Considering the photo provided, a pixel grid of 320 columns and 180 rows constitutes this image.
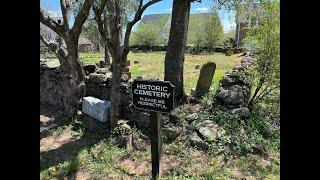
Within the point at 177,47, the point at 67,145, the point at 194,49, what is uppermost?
the point at 194,49

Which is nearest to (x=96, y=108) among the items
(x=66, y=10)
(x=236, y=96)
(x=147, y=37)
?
(x=66, y=10)

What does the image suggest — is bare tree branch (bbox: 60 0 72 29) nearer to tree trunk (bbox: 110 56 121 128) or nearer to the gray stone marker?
tree trunk (bbox: 110 56 121 128)

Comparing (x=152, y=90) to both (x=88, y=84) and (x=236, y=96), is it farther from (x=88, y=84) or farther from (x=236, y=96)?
(x=88, y=84)

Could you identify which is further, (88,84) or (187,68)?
(187,68)

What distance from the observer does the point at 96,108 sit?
27.8 ft

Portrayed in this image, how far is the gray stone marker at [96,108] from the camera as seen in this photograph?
826cm

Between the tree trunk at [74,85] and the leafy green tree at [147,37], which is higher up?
the leafy green tree at [147,37]

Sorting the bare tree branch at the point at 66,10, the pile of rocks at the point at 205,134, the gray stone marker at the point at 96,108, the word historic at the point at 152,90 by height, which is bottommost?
the pile of rocks at the point at 205,134

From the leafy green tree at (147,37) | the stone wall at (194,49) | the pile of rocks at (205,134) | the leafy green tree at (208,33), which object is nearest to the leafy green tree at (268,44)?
the pile of rocks at (205,134)

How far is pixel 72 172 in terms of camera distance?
21.2 feet

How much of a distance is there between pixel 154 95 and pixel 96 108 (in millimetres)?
3203

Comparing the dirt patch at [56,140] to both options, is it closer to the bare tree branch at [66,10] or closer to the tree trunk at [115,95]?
the tree trunk at [115,95]

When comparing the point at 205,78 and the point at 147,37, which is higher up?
the point at 147,37
